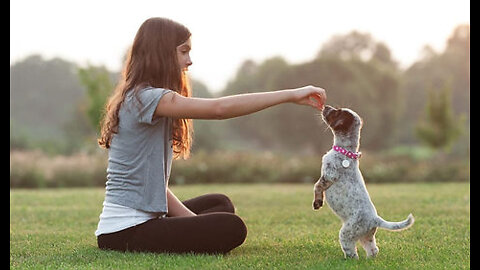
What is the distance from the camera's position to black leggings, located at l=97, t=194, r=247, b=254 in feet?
13.9

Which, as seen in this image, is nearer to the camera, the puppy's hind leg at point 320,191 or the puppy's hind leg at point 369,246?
the puppy's hind leg at point 320,191

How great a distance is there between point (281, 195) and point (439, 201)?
2738 mm

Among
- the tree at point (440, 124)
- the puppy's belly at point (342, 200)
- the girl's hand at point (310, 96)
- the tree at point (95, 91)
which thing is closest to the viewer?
the girl's hand at point (310, 96)

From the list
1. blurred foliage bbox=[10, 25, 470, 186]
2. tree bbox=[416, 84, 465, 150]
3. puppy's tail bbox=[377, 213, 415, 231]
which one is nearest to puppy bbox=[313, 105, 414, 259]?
puppy's tail bbox=[377, 213, 415, 231]

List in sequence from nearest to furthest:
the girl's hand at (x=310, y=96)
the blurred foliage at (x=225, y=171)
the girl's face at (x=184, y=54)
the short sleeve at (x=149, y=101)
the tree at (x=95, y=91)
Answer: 1. the girl's hand at (x=310, y=96)
2. the short sleeve at (x=149, y=101)
3. the girl's face at (x=184, y=54)
4. the blurred foliage at (x=225, y=171)
5. the tree at (x=95, y=91)

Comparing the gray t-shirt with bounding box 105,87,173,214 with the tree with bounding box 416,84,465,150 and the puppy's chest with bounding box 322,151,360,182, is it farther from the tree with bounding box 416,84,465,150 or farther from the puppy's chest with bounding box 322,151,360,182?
the tree with bounding box 416,84,465,150

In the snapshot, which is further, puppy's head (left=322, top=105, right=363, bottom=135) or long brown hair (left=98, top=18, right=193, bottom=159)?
long brown hair (left=98, top=18, right=193, bottom=159)

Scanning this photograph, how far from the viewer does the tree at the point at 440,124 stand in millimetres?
20438

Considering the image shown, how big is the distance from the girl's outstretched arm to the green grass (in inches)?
38.2

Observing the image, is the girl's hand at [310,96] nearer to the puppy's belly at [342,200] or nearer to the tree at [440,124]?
the puppy's belly at [342,200]

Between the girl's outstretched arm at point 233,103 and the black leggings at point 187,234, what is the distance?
0.73 meters

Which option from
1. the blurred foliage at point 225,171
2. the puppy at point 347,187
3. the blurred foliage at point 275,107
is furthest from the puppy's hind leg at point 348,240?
the blurred foliage at point 275,107
